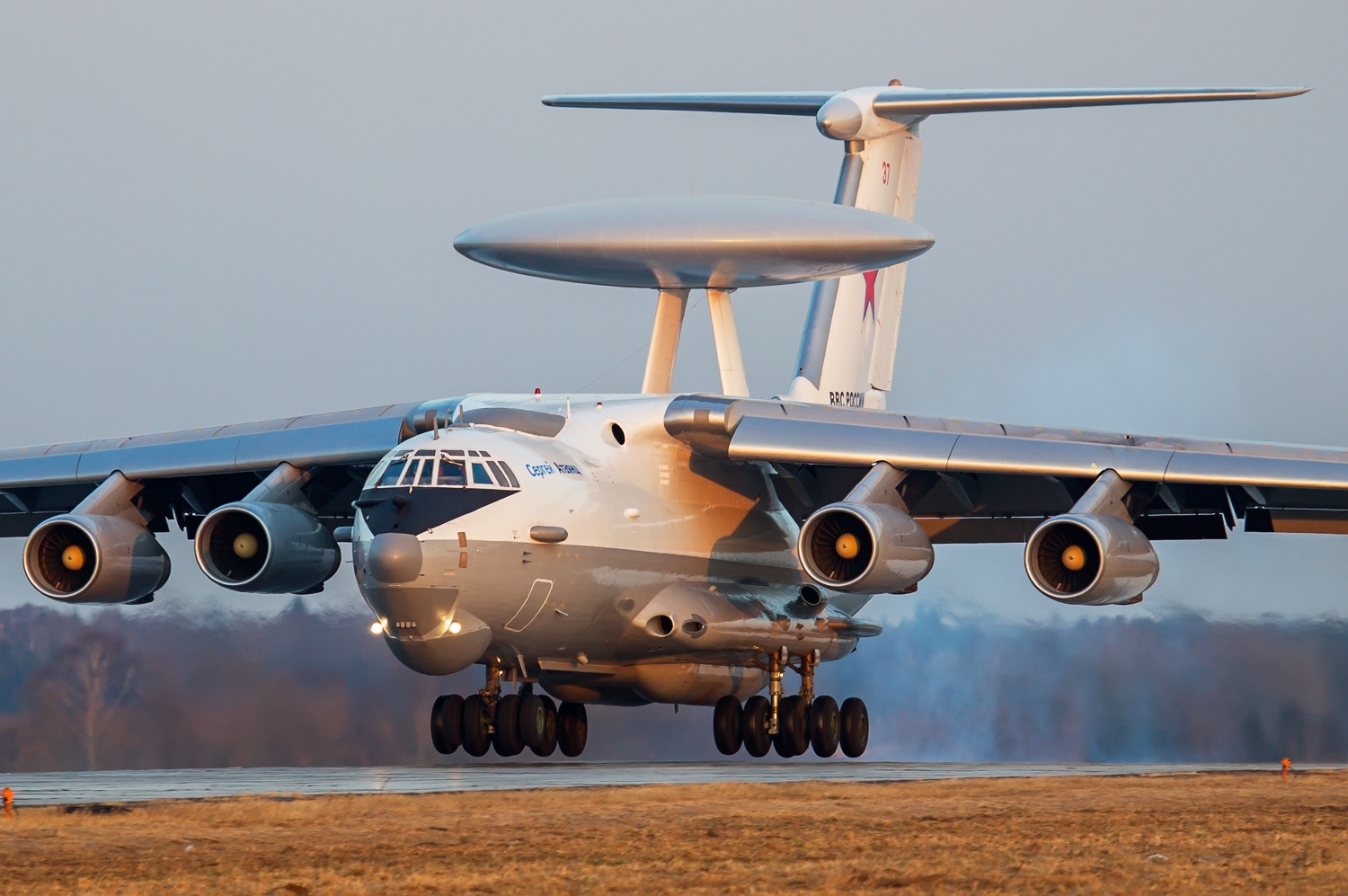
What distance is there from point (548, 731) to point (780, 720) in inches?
86.6

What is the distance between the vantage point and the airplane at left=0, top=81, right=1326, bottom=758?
47.5 ft

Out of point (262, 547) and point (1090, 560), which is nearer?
point (1090, 560)

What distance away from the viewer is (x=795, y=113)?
21203mm

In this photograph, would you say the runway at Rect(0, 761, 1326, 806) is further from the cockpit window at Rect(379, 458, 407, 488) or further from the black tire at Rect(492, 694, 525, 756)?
the cockpit window at Rect(379, 458, 407, 488)

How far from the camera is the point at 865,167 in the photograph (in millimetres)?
21703

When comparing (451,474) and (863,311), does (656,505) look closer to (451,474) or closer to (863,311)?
(451,474)

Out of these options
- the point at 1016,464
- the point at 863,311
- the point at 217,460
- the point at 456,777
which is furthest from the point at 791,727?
the point at 217,460

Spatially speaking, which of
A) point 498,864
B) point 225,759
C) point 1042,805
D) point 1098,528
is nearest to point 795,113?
point 1098,528

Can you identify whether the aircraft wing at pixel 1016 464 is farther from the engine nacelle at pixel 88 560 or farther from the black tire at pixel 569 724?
the engine nacelle at pixel 88 560

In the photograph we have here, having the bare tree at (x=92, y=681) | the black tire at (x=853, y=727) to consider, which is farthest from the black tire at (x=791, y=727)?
the bare tree at (x=92, y=681)

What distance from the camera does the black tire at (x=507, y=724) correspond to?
1666 centimetres

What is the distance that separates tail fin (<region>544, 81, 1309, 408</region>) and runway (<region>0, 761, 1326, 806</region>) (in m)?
5.40

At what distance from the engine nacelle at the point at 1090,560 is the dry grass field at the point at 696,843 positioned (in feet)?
9.65

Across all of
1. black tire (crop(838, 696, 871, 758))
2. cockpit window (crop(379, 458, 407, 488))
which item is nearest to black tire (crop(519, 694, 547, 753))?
black tire (crop(838, 696, 871, 758))
